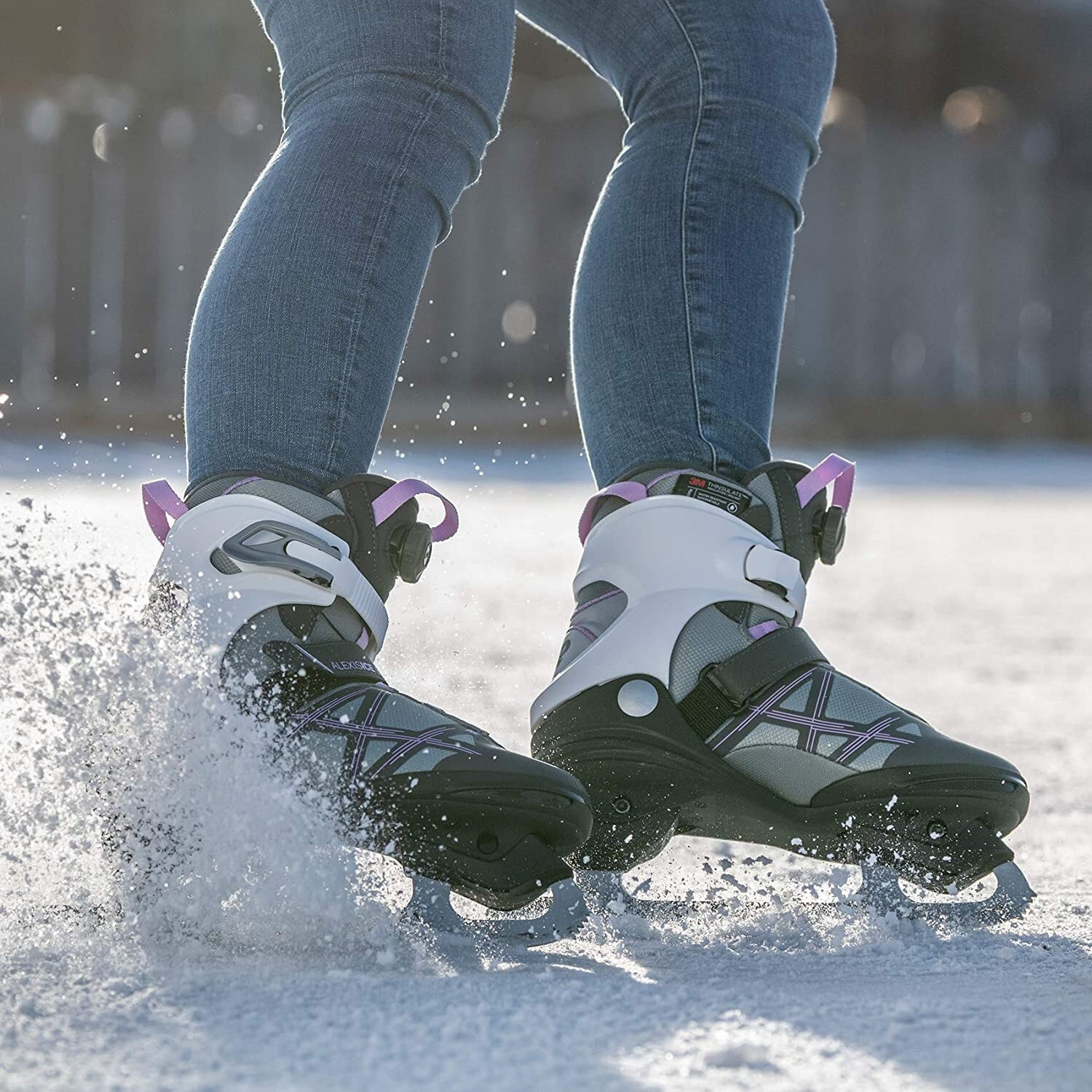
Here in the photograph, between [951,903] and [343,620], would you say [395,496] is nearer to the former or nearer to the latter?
[343,620]

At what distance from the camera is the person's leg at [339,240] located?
0.86 meters

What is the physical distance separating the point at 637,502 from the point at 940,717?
77 centimetres

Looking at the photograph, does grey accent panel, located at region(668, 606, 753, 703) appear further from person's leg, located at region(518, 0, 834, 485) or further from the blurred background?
the blurred background

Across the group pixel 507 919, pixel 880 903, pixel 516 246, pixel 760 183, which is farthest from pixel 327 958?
pixel 516 246

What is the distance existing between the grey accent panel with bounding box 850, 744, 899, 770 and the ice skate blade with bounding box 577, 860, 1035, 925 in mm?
59

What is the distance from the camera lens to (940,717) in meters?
1.57

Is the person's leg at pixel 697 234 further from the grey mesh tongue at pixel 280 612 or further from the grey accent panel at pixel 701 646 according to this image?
the grey mesh tongue at pixel 280 612

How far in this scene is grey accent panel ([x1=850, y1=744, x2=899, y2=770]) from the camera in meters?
0.83

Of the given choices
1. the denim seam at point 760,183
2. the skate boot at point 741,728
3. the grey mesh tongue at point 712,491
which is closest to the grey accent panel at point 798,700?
the skate boot at point 741,728

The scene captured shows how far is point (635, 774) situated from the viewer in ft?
2.82

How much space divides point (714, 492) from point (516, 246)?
5.53 meters

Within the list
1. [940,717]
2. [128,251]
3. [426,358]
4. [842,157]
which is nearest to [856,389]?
[842,157]

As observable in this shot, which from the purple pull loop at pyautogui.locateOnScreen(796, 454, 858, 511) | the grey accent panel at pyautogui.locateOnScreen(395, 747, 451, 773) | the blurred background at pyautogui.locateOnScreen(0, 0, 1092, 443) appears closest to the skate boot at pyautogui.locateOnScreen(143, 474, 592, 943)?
the grey accent panel at pyautogui.locateOnScreen(395, 747, 451, 773)

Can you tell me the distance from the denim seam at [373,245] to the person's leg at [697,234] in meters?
0.17
